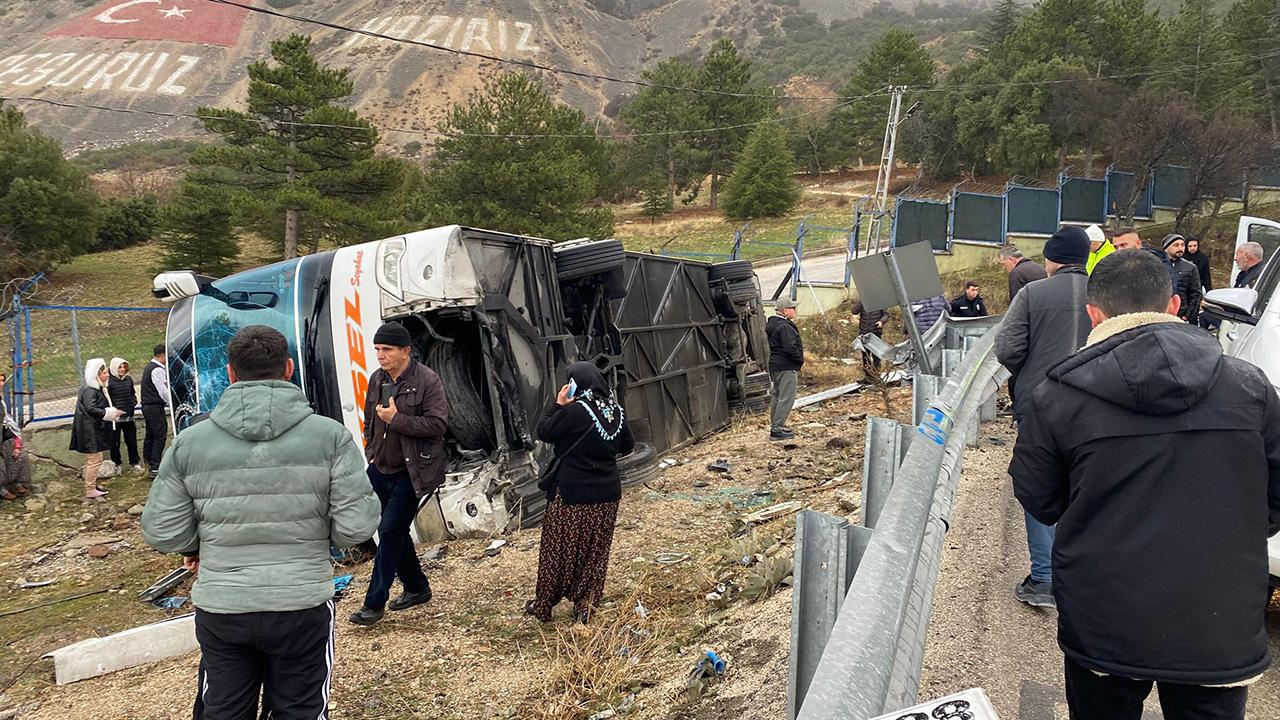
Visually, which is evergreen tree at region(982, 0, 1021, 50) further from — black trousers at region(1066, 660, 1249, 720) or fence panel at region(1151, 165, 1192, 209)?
black trousers at region(1066, 660, 1249, 720)

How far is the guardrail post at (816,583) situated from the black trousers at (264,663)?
163cm

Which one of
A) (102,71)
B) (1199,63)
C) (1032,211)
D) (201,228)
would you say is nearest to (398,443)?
(1032,211)

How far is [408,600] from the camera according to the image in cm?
467

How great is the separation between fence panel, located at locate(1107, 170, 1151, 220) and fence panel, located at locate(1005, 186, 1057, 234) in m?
3.61

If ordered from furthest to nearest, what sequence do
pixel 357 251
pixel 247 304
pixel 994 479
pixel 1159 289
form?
pixel 247 304 → pixel 357 251 → pixel 994 479 → pixel 1159 289

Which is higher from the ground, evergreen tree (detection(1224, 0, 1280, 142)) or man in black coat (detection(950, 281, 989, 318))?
evergreen tree (detection(1224, 0, 1280, 142))

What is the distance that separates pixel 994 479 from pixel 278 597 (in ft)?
15.2

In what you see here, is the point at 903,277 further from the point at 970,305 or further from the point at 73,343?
the point at 73,343

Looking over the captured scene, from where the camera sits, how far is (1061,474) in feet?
6.20

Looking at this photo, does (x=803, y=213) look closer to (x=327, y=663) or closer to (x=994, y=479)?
(x=994, y=479)

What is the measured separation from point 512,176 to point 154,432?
2057cm

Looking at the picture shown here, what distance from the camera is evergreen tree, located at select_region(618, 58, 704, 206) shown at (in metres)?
47.3

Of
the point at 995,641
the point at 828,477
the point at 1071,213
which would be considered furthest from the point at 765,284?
the point at 995,641

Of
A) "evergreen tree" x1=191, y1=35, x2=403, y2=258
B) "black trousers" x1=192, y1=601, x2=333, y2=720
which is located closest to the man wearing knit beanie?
"black trousers" x1=192, y1=601, x2=333, y2=720
